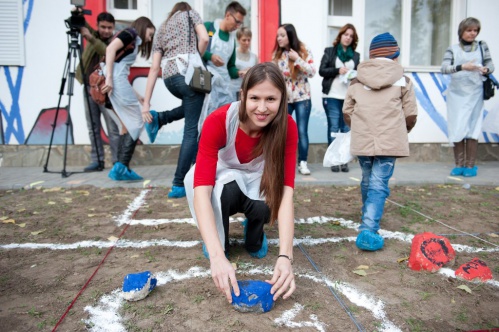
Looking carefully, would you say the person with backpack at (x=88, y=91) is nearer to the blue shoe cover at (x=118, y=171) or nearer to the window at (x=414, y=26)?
the blue shoe cover at (x=118, y=171)

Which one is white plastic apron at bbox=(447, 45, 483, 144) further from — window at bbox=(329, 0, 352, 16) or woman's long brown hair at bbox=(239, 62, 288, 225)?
woman's long brown hair at bbox=(239, 62, 288, 225)

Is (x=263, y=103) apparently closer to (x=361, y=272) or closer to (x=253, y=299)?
(x=253, y=299)

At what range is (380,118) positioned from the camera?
274cm

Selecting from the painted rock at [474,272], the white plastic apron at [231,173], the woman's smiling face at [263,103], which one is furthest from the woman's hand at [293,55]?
the painted rock at [474,272]

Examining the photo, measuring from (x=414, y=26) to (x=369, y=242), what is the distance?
626 centimetres

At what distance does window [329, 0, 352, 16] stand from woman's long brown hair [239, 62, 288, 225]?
5.68 meters

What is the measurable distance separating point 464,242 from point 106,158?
5.21 m

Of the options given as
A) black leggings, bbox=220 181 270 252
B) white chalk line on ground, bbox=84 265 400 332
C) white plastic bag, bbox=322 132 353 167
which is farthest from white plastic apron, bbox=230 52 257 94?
white chalk line on ground, bbox=84 265 400 332

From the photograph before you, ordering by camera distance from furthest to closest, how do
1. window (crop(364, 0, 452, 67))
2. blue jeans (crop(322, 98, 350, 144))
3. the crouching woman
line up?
window (crop(364, 0, 452, 67))
blue jeans (crop(322, 98, 350, 144))
the crouching woman

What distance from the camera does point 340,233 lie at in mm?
2893

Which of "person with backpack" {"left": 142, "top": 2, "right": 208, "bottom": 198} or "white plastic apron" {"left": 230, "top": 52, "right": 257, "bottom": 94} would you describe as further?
"white plastic apron" {"left": 230, "top": 52, "right": 257, "bottom": 94}

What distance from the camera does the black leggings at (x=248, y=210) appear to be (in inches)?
85.0

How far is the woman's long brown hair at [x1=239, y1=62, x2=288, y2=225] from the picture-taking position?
6.07 ft

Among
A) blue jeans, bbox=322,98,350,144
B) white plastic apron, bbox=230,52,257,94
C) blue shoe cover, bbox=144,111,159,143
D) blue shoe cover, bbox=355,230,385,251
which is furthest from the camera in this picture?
blue jeans, bbox=322,98,350,144
